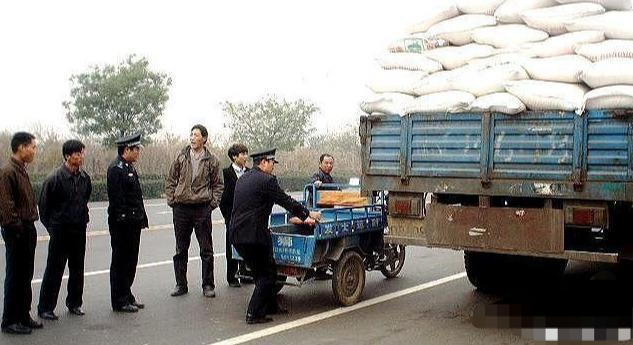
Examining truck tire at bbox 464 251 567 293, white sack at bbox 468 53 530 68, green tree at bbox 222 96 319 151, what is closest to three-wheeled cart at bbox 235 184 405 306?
truck tire at bbox 464 251 567 293

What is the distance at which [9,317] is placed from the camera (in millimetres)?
5738

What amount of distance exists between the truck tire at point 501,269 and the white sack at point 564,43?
223cm

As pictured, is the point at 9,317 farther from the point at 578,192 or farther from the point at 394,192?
the point at 578,192

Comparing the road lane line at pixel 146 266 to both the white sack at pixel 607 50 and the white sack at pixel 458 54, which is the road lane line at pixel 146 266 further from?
the white sack at pixel 607 50

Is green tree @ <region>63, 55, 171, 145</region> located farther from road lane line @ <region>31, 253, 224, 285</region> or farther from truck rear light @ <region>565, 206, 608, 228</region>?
truck rear light @ <region>565, 206, 608, 228</region>

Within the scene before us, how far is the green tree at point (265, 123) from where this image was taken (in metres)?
41.7

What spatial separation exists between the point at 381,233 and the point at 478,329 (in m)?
1.84

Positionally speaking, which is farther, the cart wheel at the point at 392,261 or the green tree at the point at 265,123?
the green tree at the point at 265,123

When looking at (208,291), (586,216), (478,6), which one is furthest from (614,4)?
(208,291)

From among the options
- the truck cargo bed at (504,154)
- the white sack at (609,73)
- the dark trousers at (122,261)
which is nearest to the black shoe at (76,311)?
the dark trousers at (122,261)

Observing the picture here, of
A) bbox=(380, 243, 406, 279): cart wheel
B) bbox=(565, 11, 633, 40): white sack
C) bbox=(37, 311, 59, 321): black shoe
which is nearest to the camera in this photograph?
bbox=(565, 11, 633, 40): white sack

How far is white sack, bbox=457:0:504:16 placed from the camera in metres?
6.89

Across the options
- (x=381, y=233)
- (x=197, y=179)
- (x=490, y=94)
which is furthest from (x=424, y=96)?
(x=197, y=179)

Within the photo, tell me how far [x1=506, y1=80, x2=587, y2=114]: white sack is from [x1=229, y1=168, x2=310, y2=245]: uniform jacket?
2.09 m
